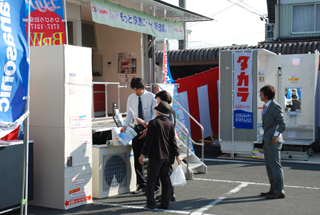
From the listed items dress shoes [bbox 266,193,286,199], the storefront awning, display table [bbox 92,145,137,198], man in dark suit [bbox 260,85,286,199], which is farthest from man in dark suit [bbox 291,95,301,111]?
display table [bbox 92,145,137,198]

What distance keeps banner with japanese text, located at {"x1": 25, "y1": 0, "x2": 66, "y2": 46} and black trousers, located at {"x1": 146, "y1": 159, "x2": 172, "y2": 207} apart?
8.60 ft

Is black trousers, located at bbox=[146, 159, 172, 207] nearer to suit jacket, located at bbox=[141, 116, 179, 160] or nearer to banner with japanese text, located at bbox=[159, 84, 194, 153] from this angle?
suit jacket, located at bbox=[141, 116, 179, 160]

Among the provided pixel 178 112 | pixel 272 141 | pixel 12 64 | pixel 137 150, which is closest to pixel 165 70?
pixel 178 112

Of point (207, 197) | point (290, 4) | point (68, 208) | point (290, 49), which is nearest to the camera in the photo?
point (68, 208)

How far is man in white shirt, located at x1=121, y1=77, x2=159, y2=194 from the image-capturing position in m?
6.64

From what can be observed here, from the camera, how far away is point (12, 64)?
4.64 meters

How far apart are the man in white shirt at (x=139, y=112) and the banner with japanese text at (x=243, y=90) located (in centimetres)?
456

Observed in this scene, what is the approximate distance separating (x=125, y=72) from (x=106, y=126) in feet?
9.72

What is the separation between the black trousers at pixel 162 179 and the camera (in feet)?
18.9

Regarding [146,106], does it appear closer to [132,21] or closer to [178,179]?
[178,179]

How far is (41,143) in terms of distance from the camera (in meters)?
5.97

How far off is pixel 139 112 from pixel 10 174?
2.44m

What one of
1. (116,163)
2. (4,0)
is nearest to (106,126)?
(116,163)

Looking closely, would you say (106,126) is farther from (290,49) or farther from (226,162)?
(290,49)
